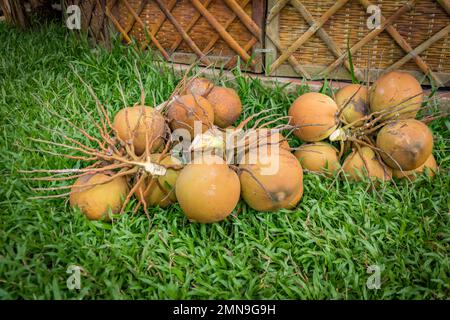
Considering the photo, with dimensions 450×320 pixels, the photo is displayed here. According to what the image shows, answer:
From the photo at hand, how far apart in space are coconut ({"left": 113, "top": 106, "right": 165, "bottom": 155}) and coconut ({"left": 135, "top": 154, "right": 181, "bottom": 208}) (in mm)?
91

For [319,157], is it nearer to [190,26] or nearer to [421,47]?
[421,47]

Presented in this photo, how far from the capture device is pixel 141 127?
2.13 m

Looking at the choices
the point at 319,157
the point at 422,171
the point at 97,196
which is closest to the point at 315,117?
the point at 319,157

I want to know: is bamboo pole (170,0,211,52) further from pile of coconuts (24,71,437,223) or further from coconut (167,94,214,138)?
coconut (167,94,214,138)

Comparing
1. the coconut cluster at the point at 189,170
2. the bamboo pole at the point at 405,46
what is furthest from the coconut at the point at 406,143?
the bamboo pole at the point at 405,46

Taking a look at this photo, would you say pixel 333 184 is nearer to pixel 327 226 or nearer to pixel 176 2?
pixel 327 226

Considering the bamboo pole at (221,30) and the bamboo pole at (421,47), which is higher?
the bamboo pole at (221,30)

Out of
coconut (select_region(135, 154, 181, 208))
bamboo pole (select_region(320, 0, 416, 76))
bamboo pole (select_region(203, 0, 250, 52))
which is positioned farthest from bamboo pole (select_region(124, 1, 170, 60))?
coconut (select_region(135, 154, 181, 208))

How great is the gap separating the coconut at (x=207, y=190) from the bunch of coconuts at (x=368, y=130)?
574mm

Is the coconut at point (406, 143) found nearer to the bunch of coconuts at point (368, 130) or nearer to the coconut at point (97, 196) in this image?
the bunch of coconuts at point (368, 130)

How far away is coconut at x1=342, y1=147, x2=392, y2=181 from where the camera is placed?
225cm

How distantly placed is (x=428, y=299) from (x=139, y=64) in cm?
232

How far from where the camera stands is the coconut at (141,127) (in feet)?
6.95

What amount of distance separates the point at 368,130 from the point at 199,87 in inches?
36.8
